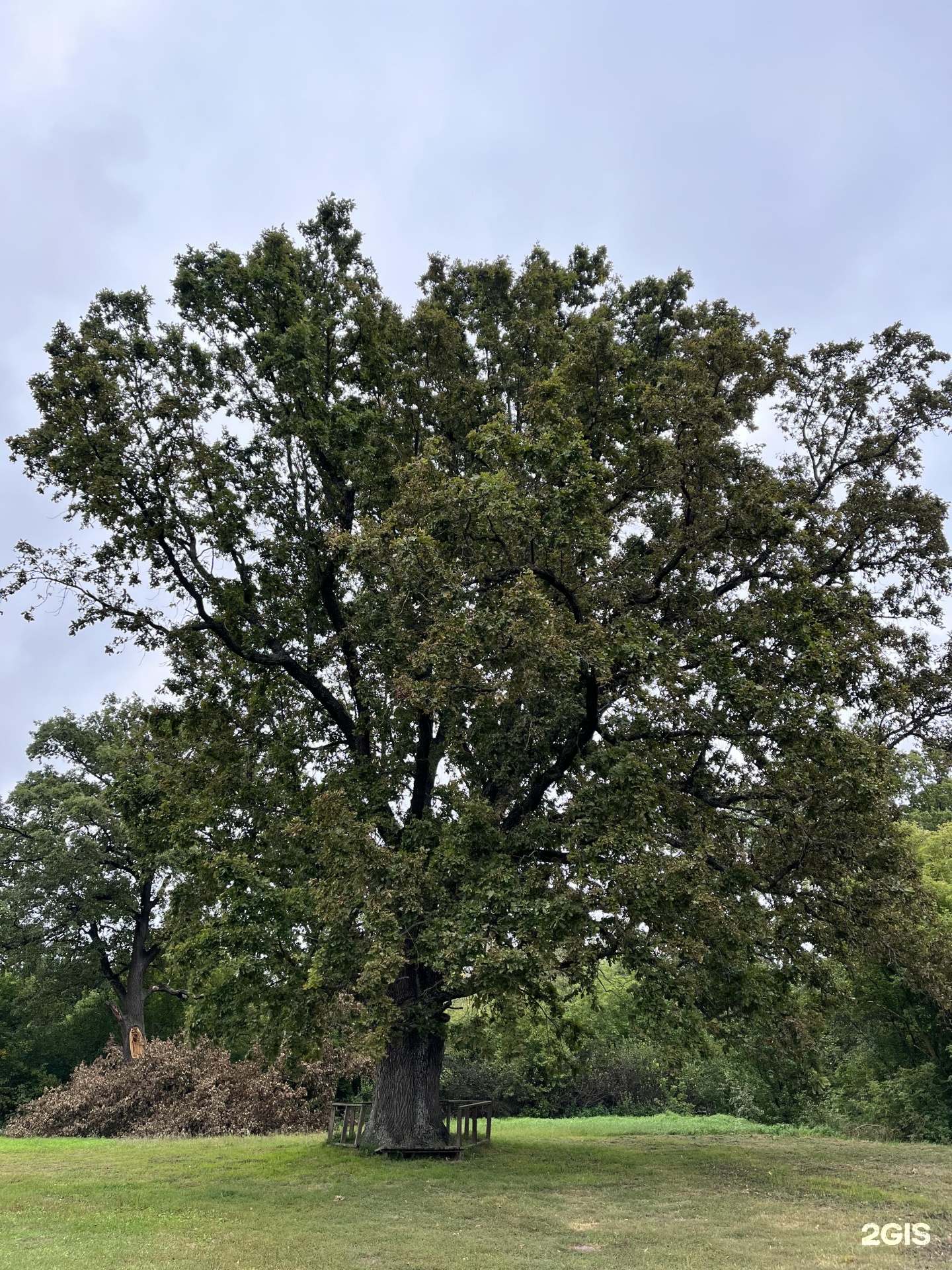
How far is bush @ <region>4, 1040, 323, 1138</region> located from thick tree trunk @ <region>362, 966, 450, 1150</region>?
28.7 feet

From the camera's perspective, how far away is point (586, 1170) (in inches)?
506

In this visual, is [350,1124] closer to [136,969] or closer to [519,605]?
[519,605]

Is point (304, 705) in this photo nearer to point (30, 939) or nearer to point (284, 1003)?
point (284, 1003)

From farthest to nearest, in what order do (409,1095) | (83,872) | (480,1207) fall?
(83,872)
(409,1095)
(480,1207)

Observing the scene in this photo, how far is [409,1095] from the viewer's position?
47.0ft

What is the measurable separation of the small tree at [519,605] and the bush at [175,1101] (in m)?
9.30

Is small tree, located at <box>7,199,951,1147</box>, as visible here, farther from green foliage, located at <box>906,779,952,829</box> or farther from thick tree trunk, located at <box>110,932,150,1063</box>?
green foliage, located at <box>906,779,952,829</box>

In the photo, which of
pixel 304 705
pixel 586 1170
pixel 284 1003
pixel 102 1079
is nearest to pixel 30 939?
pixel 102 1079

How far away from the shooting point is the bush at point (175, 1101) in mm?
21656

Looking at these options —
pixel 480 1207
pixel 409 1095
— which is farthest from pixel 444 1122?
pixel 480 1207

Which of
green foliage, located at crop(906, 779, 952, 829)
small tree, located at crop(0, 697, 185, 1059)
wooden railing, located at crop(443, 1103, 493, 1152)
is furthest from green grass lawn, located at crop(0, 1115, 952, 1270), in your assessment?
green foliage, located at crop(906, 779, 952, 829)

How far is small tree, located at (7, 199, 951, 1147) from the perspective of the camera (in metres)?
11.0

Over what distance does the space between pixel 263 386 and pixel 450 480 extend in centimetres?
506

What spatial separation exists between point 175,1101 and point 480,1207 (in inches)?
633
